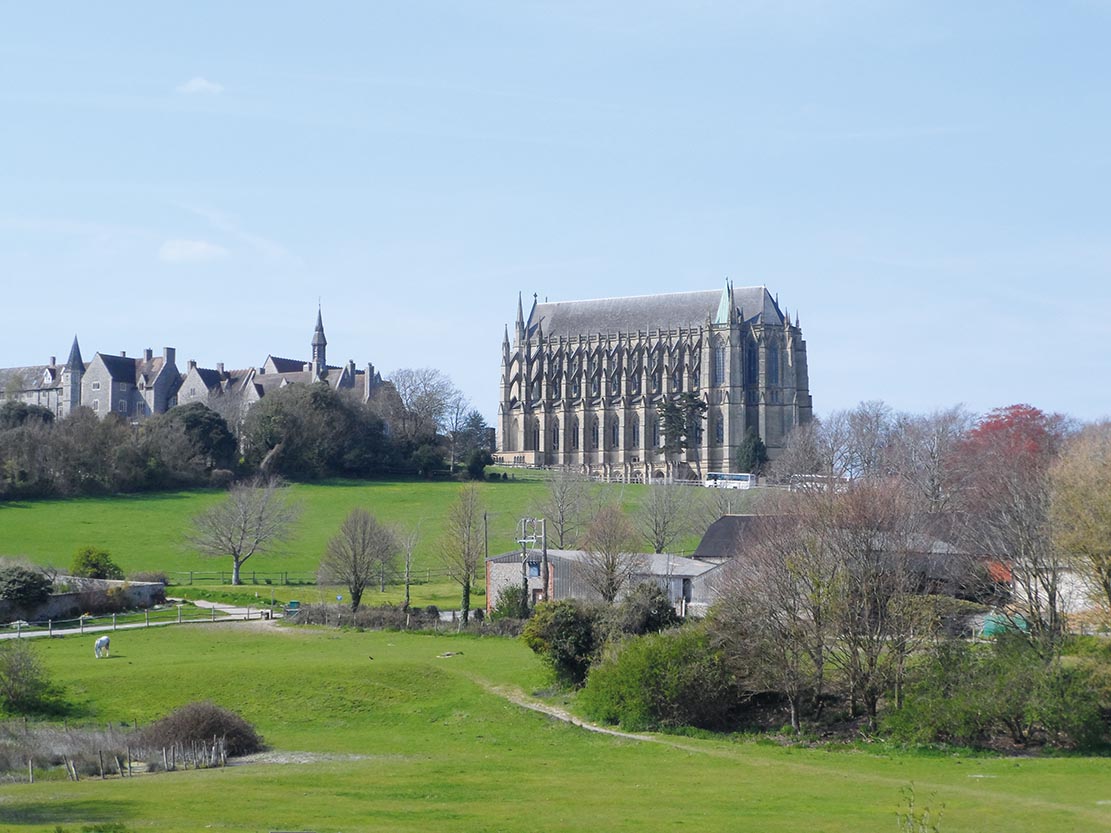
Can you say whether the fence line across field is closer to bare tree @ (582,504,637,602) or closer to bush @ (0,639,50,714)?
bare tree @ (582,504,637,602)

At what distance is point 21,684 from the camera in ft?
108

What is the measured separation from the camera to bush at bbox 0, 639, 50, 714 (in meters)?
32.6

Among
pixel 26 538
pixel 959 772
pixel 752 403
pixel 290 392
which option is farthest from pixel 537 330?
pixel 959 772

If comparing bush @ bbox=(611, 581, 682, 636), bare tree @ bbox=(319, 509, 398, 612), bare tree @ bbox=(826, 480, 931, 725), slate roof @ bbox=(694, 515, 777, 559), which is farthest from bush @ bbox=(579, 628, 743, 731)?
bare tree @ bbox=(319, 509, 398, 612)

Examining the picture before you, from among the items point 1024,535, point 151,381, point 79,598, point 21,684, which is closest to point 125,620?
point 79,598

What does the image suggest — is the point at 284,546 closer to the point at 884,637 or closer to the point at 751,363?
the point at 884,637

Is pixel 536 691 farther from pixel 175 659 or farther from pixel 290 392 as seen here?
pixel 290 392

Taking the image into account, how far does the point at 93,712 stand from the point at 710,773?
1611 cm

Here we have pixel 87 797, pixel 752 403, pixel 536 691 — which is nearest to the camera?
pixel 87 797

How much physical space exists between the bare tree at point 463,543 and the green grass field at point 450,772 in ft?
51.1

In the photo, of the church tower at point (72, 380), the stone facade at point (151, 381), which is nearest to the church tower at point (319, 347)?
the stone facade at point (151, 381)

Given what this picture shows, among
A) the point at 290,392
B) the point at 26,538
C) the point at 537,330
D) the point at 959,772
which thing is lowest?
the point at 959,772

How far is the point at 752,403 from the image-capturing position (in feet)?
412

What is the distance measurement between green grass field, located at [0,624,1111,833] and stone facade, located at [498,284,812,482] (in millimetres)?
78669
